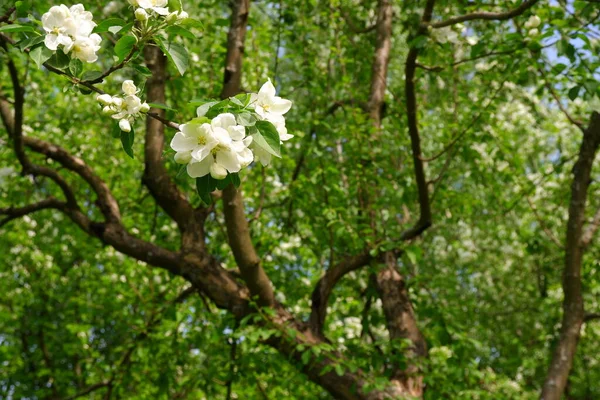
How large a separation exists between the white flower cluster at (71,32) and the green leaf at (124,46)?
71 millimetres

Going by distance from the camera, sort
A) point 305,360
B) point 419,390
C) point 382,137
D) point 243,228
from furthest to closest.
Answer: point 382,137
point 419,390
point 243,228
point 305,360

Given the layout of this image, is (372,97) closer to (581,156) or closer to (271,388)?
(581,156)

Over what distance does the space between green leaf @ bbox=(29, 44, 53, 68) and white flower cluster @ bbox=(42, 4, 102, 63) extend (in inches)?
1.0

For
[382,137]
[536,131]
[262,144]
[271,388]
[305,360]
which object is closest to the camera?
[262,144]

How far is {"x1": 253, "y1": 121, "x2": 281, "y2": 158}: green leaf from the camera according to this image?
1.46 meters

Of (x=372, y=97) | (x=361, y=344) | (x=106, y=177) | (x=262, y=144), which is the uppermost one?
(x=106, y=177)

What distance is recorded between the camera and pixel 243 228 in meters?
3.76

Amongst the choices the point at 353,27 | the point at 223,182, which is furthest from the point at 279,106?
the point at 353,27

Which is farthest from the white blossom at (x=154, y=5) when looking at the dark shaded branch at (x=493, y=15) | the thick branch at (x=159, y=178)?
the thick branch at (x=159, y=178)

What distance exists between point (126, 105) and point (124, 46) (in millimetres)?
145

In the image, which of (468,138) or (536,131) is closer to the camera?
(468,138)

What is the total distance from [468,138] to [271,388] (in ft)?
8.58

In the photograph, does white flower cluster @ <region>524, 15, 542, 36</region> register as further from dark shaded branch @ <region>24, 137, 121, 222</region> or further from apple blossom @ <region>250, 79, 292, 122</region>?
dark shaded branch @ <region>24, 137, 121, 222</region>

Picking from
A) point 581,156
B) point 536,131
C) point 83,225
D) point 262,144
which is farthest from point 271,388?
point 536,131
